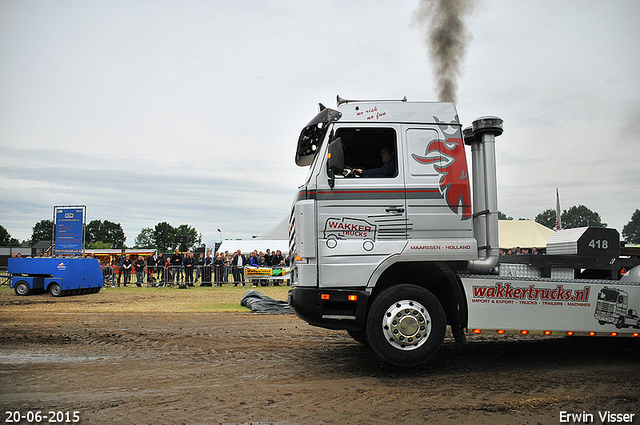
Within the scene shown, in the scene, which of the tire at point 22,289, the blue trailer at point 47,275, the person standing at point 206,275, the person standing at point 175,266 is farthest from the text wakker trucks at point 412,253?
the person standing at point 175,266

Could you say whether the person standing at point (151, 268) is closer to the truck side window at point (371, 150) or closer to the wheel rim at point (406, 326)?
the truck side window at point (371, 150)

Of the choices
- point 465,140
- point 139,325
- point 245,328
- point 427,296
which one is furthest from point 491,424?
point 139,325

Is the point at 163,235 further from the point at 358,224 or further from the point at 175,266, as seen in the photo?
the point at 358,224

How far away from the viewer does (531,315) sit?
5.79m

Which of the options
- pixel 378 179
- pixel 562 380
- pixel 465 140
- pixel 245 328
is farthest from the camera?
pixel 245 328

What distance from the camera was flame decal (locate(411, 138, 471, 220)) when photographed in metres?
5.97

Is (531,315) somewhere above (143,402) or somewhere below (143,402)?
above

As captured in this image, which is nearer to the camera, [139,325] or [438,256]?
[438,256]

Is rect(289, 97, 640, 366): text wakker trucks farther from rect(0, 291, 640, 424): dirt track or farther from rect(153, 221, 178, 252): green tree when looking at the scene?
rect(153, 221, 178, 252): green tree

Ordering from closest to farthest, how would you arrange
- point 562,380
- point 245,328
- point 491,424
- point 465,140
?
point 491,424, point 562,380, point 465,140, point 245,328

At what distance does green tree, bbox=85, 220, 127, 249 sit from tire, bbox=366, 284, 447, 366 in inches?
5733

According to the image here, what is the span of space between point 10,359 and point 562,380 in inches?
295

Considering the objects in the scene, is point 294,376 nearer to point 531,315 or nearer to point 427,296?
point 427,296

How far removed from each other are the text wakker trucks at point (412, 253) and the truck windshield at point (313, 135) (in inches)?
0.8
